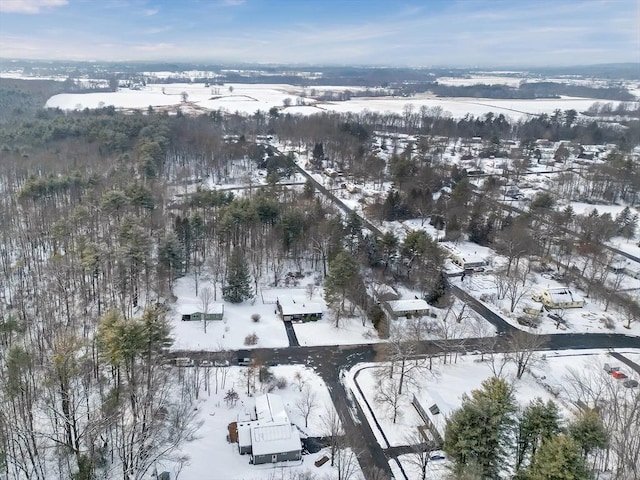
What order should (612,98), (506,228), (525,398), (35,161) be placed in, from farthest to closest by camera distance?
1. (612,98)
2. (35,161)
3. (506,228)
4. (525,398)

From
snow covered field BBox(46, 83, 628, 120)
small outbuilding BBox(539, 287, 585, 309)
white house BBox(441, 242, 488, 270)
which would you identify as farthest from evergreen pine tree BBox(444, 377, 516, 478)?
snow covered field BBox(46, 83, 628, 120)

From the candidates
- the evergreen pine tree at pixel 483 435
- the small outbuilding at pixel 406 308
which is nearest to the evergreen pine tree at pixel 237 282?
the small outbuilding at pixel 406 308

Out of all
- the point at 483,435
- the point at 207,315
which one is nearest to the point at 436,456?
the point at 483,435

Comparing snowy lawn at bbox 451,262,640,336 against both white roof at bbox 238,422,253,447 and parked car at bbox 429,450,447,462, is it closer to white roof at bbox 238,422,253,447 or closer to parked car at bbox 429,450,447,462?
parked car at bbox 429,450,447,462

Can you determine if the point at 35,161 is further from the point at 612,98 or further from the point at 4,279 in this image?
the point at 612,98

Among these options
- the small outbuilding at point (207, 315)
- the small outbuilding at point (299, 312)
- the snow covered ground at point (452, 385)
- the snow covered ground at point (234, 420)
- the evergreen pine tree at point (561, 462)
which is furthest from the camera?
the small outbuilding at point (299, 312)

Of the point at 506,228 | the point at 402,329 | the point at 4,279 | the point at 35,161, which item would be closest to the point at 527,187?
the point at 506,228

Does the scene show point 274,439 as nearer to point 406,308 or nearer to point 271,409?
point 271,409

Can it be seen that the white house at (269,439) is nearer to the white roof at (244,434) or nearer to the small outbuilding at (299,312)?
the white roof at (244,434)
